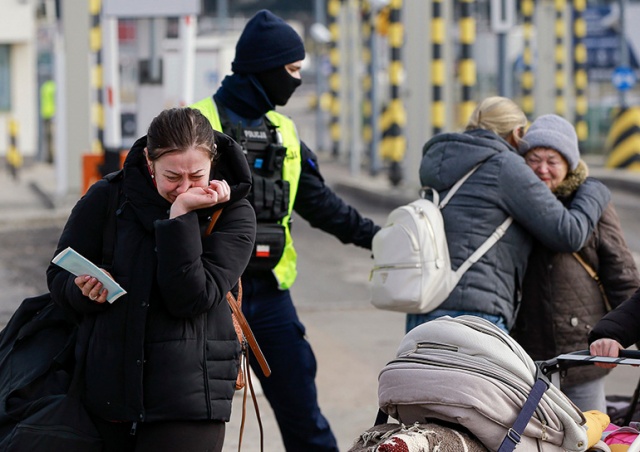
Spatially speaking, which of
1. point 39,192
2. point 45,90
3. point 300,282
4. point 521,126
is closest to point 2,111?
point 45,90

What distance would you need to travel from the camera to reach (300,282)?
1135cm

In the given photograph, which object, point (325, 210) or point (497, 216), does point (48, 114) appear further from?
point (497, 216)

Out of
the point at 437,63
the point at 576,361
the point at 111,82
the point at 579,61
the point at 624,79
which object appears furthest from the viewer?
the point at 579,61

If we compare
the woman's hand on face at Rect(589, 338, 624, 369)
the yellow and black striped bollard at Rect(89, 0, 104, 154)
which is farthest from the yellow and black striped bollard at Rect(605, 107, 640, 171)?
the woman's hand on face at Rect(589, 338, 624, 369)

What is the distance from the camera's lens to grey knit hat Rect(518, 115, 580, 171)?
4.72m

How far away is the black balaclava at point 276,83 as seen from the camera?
4719mm

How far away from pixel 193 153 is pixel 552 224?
164 cm

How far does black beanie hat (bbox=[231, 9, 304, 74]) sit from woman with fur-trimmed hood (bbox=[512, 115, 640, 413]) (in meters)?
0.92

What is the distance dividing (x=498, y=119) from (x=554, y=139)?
233 mm

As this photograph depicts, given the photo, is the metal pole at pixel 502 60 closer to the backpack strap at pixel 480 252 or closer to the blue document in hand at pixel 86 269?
the backpack strap at pixel 480 252

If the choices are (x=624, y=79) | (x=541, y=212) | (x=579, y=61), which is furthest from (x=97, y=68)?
(x=579, y=61)

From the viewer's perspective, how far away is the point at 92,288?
10.8ft

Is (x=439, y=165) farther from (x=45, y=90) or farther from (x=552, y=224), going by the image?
(x=45, y=90)

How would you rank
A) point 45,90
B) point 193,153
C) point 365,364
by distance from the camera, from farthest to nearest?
point 45,90, point 365,364, point 193,153
